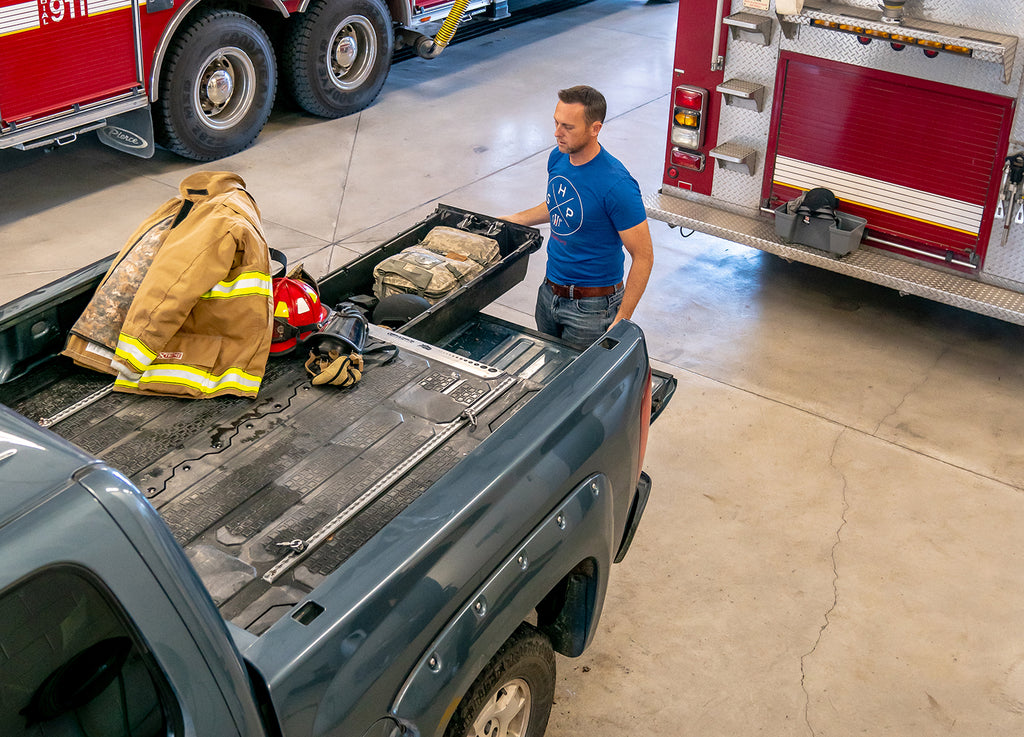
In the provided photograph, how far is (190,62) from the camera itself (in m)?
7.81

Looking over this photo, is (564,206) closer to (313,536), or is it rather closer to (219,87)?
(313,536)

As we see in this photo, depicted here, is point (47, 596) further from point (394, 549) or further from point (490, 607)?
point (490, 607)

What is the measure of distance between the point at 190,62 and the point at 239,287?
4813mm

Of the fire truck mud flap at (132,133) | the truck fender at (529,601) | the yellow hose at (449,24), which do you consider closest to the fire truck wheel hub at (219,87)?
the fire truck mud flap at (132,133)

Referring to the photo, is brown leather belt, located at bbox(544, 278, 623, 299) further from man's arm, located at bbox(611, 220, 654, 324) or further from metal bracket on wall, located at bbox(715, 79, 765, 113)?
metal bracket on wall, located at bbox(715, 79, 765, 113)

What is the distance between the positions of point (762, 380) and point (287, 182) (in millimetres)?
3974

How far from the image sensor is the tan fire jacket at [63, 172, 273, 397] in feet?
11.6

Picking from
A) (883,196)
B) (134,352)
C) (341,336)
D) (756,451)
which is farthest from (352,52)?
(134,352)

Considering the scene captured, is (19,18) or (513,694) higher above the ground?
(19,18)

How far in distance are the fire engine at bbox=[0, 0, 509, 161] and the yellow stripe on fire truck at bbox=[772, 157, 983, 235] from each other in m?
4.30

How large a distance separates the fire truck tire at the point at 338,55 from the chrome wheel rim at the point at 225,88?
579 millimetres

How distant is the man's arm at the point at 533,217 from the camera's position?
491cm

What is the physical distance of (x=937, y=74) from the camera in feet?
17.3

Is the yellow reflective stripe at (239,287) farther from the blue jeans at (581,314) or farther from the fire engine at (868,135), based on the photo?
the fire engine at (868,135)
